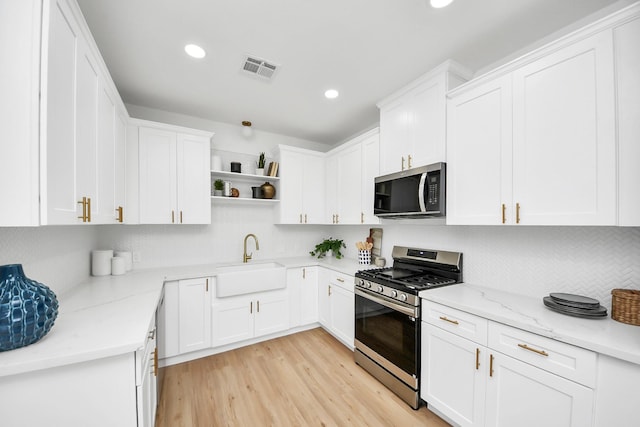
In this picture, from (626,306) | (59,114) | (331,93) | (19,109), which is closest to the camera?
(19,109)

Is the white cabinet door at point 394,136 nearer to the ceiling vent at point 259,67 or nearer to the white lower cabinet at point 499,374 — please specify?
the ceiling vent at point 259,67

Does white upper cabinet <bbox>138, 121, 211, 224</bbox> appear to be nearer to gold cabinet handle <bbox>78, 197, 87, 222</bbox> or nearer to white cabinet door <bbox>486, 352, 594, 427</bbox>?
gold cabinet handle <bbox>78, 197, 87, 222</bbox>

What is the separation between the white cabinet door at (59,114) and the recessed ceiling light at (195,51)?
74cm

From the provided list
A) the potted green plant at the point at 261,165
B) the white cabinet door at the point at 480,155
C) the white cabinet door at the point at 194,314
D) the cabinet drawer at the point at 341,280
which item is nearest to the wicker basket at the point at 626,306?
→ the white cabinet door at the point at 480,155

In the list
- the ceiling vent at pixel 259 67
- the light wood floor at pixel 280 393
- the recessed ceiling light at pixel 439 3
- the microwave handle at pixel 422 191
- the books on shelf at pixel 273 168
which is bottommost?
the light wood floor at pixel 280 393

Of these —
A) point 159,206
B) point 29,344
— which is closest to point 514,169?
point 29,344

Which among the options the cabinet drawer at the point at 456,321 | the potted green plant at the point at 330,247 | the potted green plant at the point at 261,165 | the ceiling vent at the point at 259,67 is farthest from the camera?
the potted green plant at the point at 330,247

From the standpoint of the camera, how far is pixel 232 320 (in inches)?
108

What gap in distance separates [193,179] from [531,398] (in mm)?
3265

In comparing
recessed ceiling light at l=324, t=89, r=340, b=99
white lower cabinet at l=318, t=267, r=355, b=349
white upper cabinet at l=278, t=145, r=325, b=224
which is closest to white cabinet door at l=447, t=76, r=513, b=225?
recessed ceiling light at l=324, t=89, r=340, b=99

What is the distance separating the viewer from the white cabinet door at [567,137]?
1.27 meters

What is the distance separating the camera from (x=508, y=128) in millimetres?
1637

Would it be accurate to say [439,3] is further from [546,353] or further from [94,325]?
[94,325]

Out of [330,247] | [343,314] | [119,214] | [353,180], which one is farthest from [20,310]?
[330,247]
